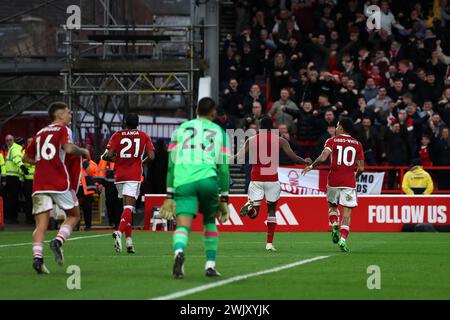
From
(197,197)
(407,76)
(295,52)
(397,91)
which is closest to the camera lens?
(197,197)

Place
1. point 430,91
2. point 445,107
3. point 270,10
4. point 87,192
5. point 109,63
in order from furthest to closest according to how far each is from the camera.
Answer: point 270,10, point 109,63, point 430,91, point 445,107, point 87,192

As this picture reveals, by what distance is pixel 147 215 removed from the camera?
2819 cm

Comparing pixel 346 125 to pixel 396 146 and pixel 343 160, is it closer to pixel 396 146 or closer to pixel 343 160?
pixel 343 160

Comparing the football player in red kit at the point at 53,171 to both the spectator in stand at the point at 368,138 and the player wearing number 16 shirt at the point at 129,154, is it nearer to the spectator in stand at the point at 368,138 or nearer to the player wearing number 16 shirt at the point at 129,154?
the player wearing number 16 shirt at the point at 129,154

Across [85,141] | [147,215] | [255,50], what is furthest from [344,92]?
[85,141]

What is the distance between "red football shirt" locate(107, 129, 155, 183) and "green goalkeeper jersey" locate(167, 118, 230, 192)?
5.84 m

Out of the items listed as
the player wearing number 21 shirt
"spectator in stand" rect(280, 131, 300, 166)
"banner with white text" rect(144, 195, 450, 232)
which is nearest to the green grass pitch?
the player wearing number 21 shirt

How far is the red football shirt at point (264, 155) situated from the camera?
18312mm

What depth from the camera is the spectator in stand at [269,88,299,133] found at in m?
28.4

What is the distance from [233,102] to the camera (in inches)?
1182

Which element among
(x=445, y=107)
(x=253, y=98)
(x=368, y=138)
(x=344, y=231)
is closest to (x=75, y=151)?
(x=344, y=231)

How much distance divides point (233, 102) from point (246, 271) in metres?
17.0

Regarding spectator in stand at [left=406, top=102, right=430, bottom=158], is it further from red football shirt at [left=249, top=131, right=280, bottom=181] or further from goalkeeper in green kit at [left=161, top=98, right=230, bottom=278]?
goalkeeper in green kit at [left=161, top=98, right=230, bottom=278]
